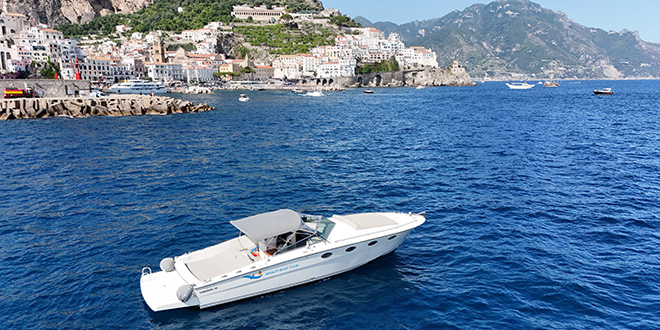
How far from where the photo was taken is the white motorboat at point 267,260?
14.2 metres

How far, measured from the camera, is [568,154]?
40.8m

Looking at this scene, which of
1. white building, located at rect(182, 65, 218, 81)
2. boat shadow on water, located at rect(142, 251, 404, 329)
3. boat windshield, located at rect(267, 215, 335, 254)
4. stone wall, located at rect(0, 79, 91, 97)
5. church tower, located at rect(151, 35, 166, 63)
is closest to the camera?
boat shadow on water, located at rect(142, 251, 404, 329)

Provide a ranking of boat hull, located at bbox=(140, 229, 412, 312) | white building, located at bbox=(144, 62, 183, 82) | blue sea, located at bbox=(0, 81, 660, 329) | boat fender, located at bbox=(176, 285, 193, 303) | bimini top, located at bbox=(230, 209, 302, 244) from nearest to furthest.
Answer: boat fender, located at bbox=(176, 285, 193, 303)
boat hull, located at bbox=(140, 229, 412, 312)
blue sea, located at bbox=(0, 81, 660, 329)
bimini top, located at bbox=(230, 209, 302, 244)
white building, located at bbox=(144, 62, 183, 82)

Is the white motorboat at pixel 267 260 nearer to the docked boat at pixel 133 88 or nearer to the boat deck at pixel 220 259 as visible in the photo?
the boat deck at pixel 220 259

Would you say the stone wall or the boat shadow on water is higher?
the stone wall

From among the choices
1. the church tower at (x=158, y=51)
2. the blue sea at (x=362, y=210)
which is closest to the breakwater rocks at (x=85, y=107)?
the blue sea at (x=362, y=210)

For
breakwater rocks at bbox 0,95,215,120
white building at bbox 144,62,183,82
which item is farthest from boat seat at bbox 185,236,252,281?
white building at bbox 144,62,183,82

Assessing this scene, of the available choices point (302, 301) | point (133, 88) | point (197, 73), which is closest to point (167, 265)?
point (302, 301)

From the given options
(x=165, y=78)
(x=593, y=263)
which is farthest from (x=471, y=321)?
(x=165, y=78)

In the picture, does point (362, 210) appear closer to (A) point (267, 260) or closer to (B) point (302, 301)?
(B) point (302, 301)

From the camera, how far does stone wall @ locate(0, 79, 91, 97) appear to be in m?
81.9

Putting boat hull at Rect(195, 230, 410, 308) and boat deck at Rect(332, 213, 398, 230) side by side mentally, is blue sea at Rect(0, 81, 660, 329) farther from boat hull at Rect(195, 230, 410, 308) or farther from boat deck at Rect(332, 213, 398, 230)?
boat deck at Rect(332, 213, 398, 230)

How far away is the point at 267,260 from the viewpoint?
48.8 ft

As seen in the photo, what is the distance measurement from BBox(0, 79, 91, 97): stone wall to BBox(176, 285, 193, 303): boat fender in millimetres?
92600
